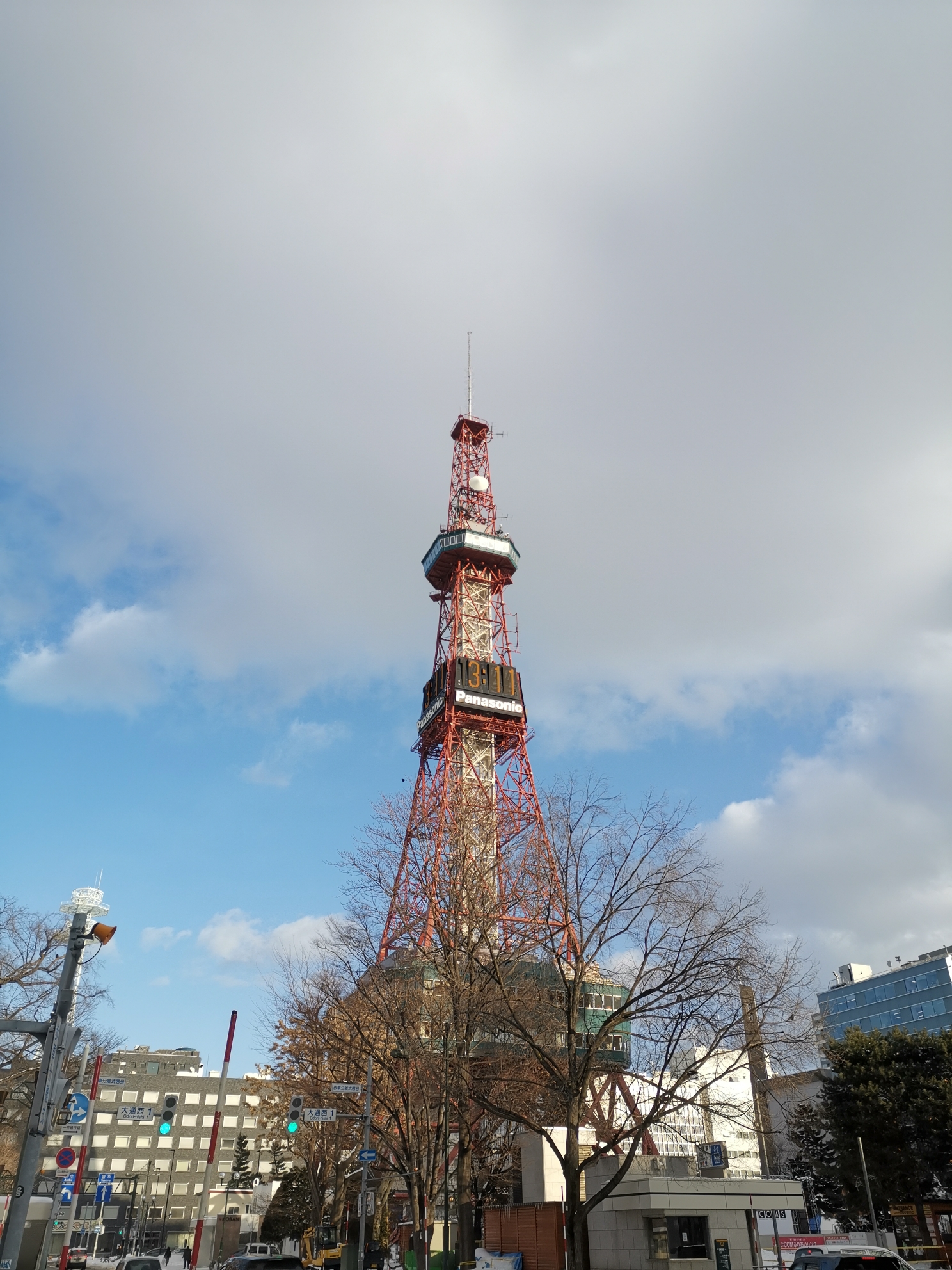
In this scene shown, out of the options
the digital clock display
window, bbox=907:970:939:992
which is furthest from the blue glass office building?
the digital clock display

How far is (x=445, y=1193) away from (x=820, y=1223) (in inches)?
1251

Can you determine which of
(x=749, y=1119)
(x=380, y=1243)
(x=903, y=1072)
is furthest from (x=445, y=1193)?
(x=903, y=1072)

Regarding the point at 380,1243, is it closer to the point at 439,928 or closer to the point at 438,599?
the point at 439,928

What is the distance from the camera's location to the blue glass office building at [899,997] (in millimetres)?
96312

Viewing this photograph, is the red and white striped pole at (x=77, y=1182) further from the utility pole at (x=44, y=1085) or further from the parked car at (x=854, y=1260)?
the parked car at (x=854, y=1260)

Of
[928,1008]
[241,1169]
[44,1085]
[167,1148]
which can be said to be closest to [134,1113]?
[44,1085]

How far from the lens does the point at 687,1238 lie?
21984 millimetres

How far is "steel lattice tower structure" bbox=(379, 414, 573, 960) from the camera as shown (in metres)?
24.7

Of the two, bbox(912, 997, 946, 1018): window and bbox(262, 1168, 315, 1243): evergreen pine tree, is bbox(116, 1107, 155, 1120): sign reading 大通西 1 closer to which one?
bbox(262, 1168, 315, 1243): evergreen pine tree

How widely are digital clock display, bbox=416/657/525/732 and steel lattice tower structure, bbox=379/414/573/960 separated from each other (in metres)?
0.09

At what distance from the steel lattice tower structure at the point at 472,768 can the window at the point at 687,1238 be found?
279 inches

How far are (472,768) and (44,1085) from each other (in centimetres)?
4911

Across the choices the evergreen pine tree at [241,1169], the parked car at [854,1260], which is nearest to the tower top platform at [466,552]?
the evergreen pine tree at [241,1169]

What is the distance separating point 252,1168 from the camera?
9488cm
